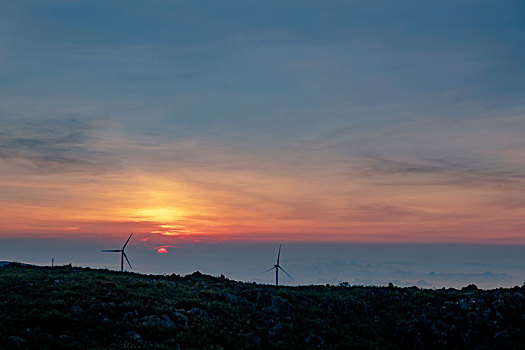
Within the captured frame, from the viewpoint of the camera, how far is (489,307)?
40.8 m

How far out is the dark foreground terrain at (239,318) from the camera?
30734 mm

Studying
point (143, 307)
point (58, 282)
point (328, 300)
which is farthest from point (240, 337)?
point (58, 282)

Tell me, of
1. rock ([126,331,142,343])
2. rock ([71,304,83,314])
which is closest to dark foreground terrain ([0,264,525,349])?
rock ([126,331,142,343])

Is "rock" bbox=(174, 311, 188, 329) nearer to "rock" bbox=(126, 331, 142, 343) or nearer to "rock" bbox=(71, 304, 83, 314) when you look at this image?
"rock" bbox=(126, 331, 142, 343)

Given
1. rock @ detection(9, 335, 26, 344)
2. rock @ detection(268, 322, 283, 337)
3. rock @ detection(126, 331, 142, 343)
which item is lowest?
rock @ detection(268, 322, 283, 337)

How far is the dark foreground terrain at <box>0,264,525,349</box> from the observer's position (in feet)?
101

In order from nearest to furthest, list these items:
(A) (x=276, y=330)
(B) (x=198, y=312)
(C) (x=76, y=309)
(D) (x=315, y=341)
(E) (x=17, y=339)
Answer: (E) (x=17, y=339) < (C) (x=76, y=309) < (D) (x=315, y=341) < (A) (x=276, y=330) < (B) (x=198, y=312)

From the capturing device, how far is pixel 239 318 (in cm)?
3903

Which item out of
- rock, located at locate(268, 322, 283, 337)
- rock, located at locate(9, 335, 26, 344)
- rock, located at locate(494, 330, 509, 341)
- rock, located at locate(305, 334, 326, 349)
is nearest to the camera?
rock, located at locate(9, 335, 26, 344)

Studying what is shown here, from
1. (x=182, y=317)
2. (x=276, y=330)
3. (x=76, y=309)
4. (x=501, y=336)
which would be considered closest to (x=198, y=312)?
(x=182, y=317)

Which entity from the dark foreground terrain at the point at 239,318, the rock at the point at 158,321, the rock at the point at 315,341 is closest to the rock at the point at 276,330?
the dark foreground terrain at the point at 239,318

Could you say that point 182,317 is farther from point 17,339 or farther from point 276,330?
point 17,339

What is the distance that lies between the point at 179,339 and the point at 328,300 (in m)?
21.4

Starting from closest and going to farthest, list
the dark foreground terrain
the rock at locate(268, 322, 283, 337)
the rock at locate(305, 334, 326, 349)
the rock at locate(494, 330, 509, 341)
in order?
the dark foreground terrain
the rock at locate(305, 334, 326, 349)
the rock at locate(494, 330, 509, 341)
the rock at locate(268, 322, 283, 337)
